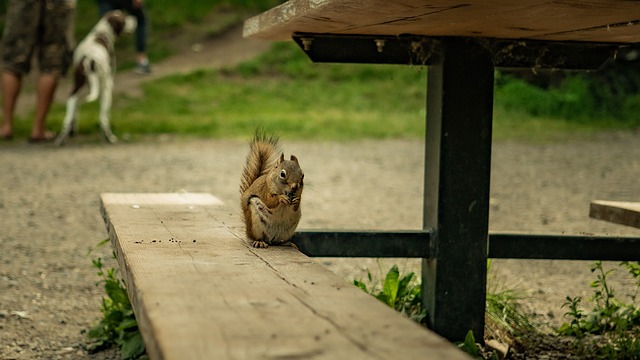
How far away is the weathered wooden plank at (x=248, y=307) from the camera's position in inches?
61.7

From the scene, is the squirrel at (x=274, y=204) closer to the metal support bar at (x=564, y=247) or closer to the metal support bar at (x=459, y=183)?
the metal support bar at (x=459, y=183)

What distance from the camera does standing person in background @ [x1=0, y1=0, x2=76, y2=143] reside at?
9.32 metres

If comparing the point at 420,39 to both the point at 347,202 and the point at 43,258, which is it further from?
the point at 347,202

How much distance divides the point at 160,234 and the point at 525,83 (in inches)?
426

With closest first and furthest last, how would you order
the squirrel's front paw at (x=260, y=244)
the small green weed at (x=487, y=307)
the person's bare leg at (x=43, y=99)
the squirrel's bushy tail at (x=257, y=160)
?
the squirrel's front paw at (x=260, y=244)
the squirrel's bushy tail at (x=257, y=160)
the small green weed at (x=487, y=307)
the person's bare leg at (x=43, y=99)

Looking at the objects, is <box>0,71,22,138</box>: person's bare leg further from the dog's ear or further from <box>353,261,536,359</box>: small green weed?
<box>353,261,536,359</box>: small green weed

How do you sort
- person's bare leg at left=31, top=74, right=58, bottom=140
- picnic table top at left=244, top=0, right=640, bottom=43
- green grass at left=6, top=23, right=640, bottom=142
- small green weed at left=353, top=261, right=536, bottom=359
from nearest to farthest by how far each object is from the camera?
picnic table top at left=244, top=0, right=640, bottom=43
small green weed at left=353, top=261, right=536, bottom=359
person's bare leg at left=31, top=74, right=58, bottom=140
green grass at left=6, top=23, right=640, bottom=142

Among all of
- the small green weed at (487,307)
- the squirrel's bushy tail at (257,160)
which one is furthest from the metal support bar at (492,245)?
the squirrel's bushy tail at (257,160)

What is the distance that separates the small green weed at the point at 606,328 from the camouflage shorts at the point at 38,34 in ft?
22.9

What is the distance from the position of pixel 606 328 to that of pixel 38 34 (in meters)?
7.36

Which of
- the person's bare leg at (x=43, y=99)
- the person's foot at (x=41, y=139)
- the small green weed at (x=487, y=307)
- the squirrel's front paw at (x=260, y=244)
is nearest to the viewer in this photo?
the squirrel's front paw at (x=260, y=244)

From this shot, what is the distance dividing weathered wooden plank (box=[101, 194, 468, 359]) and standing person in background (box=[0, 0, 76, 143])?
7048mm

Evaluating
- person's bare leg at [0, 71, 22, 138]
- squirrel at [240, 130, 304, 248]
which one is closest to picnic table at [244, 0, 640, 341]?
squirrel at [240, 130, 304, 248]

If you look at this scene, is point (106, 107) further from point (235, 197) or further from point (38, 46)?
point (235, 197)
